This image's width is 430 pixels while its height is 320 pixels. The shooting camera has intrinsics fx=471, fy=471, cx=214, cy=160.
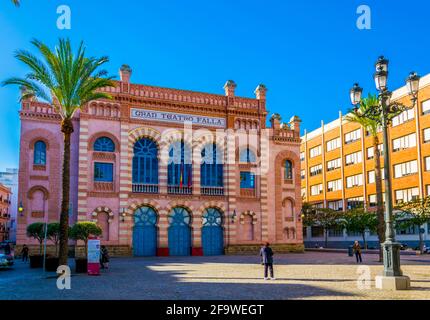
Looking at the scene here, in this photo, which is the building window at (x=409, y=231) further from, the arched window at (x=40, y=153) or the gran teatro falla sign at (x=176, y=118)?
the arched window at (x=40, y=153)

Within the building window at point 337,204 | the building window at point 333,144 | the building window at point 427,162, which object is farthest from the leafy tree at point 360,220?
the building window at point 333,144

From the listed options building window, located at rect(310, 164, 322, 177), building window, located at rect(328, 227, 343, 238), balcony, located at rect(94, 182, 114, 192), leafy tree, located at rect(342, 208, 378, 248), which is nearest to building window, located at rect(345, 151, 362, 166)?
building window, located at rect(310, 164, 322, 177)

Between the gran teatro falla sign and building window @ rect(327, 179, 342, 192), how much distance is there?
32.8m

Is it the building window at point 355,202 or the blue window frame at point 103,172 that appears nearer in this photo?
the blue window frame at point 103,172

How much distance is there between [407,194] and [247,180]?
24057 mm

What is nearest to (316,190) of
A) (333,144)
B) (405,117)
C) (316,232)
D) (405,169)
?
(316,232)

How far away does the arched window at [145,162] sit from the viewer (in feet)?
137

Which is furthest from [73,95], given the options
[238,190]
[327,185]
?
[327,185]

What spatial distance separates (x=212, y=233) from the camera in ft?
144

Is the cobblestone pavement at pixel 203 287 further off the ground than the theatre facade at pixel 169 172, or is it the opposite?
the theatre facade at pixel 169 172

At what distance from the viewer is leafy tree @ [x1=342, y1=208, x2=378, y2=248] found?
175 ft
